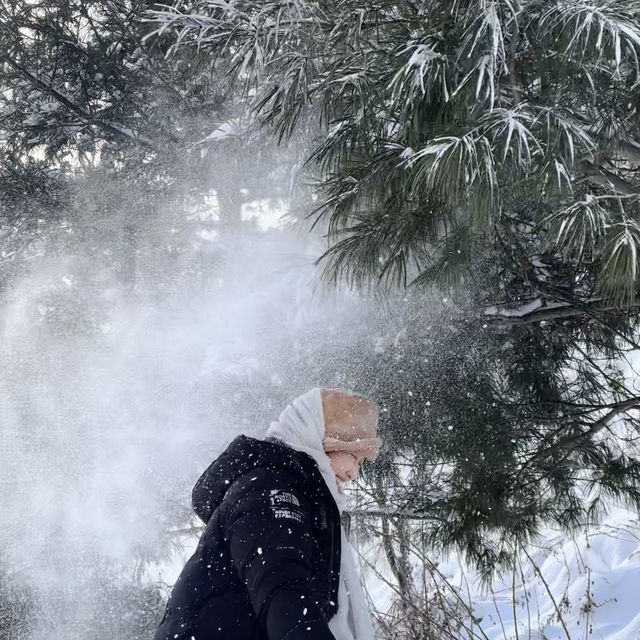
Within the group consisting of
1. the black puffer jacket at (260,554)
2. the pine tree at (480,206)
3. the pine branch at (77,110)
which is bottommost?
the black puffer jacket at (260,554)

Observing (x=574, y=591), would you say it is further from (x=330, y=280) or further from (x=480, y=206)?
(x=480, y=206)

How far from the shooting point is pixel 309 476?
142 cm

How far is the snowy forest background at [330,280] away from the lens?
2.29 meters

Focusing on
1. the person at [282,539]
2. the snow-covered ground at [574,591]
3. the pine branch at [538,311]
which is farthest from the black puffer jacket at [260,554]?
the snow-covered ground at [574,591]

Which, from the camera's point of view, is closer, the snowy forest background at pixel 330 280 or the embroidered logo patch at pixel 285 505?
the embroidered logo patch at pixel 285 505

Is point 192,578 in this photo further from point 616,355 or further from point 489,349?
point 616,355

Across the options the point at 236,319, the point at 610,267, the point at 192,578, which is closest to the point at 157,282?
the point at 236,319

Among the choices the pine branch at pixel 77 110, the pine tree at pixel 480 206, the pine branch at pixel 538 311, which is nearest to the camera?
the pine tree at pixel 480 206

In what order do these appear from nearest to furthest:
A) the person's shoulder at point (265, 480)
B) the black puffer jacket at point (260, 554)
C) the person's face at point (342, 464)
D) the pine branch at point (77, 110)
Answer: the black puffer jacket at point (260, 554)
the person's shoulder at point (265, 480)
the person's face at point (342, 464)
the pine branch at point (77, 110)

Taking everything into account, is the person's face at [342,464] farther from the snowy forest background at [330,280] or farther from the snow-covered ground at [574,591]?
the snow-covered ground at [574,591]

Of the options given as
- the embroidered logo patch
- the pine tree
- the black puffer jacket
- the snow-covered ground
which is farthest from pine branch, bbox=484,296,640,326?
the embroidered logo patch

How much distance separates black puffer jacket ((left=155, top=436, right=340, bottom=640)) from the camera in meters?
1.18

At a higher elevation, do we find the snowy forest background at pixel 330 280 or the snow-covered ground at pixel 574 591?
the snowy forest background at pixel 330 280

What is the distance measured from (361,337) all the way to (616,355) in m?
1.56
